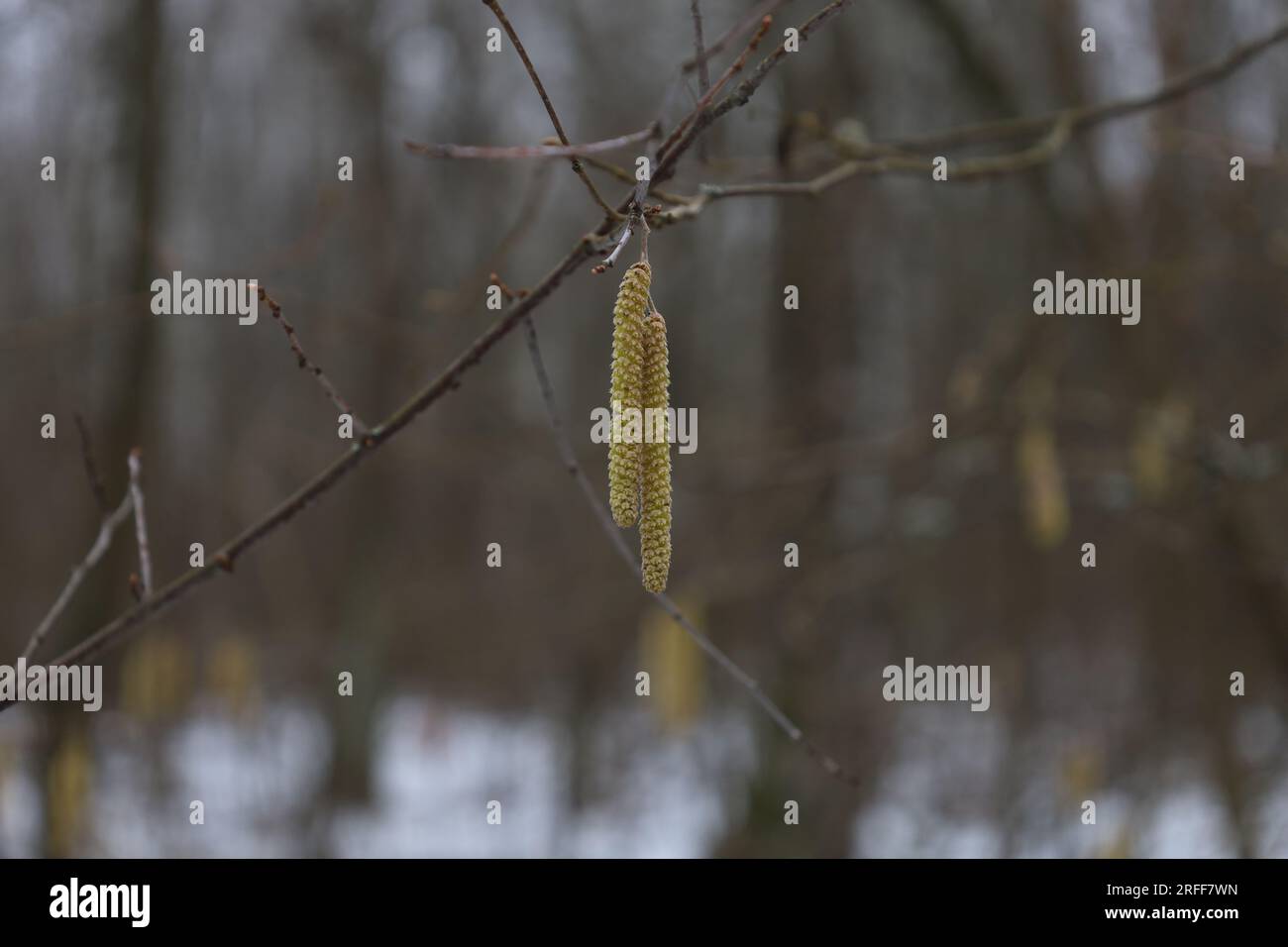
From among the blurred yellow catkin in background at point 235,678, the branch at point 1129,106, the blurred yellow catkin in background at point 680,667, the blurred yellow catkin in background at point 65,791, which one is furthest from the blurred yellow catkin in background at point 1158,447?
the blurred yellow catkin in background at point 235,678

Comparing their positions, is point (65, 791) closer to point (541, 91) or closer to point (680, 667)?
point (680, 667)

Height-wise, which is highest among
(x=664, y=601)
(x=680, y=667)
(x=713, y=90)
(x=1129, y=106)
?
(x=1129, y=106)

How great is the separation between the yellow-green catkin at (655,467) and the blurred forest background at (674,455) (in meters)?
0.84

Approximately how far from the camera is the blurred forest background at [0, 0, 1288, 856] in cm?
434

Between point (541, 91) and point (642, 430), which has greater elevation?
point (541, 91)

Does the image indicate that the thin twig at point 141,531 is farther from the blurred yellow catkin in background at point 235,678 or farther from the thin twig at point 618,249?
the blurred yellow catkin in background at point 235,678

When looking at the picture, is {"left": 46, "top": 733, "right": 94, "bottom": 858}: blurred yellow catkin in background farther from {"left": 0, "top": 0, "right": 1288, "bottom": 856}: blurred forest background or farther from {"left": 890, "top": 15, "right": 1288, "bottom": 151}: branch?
{"left": 890, "top": 15, "right": 1288, "bottom": 151}: branch

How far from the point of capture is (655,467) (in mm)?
1062

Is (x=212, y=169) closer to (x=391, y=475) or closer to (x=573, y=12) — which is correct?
(x=391, y=475)

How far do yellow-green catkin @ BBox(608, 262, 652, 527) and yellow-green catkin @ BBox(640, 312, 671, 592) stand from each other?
1 cm

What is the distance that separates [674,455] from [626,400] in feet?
20.4

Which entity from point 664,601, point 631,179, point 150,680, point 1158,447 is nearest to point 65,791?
point 150,680

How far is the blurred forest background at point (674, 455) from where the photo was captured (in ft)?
14.2
